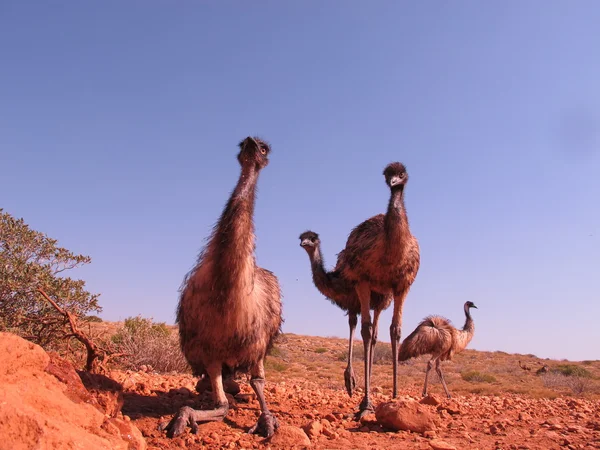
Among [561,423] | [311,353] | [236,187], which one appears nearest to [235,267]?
[236,187]

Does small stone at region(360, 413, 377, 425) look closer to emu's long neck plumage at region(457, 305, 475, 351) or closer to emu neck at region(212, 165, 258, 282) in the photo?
emu neck at region(212, 165, 258, 282)

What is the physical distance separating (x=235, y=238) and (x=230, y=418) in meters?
2.25

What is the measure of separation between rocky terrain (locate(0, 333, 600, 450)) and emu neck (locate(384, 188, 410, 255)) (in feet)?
6.88

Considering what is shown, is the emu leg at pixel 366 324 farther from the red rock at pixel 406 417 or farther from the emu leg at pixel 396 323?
the red rock at pixel 406 417

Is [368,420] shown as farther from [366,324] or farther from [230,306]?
[230,306]

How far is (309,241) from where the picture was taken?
1101cm

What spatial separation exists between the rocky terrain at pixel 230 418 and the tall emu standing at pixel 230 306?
1.46 ft

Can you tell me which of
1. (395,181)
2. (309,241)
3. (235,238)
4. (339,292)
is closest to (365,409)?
(235,238)

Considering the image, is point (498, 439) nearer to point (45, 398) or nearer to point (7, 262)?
point (45, 398)

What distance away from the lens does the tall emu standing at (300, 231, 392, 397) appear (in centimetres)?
862

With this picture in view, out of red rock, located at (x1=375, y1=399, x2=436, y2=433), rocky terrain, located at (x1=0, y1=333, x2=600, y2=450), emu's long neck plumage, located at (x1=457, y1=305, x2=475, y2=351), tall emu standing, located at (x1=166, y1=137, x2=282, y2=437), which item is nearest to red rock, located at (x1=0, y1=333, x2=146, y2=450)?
rocky terrain, located at (x1=0, y1=333, x2=600, y2=450)

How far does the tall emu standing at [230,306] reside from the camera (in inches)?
195

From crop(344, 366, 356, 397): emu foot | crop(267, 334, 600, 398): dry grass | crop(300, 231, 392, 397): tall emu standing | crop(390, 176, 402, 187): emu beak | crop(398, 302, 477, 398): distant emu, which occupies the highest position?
crop(390, 176, 402, 187): emu beak

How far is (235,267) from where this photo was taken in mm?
4926
